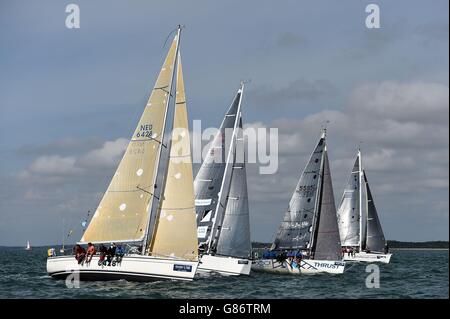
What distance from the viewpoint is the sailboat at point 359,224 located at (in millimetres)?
81875

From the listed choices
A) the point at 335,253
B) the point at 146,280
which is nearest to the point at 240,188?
the point at 335,253

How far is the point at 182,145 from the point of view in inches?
1540

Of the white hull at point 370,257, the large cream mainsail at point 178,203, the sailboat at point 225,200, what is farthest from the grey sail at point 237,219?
the white hull at point 370,257

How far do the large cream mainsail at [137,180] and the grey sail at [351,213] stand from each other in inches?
1817

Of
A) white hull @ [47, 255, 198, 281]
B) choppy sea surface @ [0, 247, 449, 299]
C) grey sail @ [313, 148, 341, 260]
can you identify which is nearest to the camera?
choppy sea surface @ [0, 247, 449, 299]

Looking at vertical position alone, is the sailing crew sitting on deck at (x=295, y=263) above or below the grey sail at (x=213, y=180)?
below

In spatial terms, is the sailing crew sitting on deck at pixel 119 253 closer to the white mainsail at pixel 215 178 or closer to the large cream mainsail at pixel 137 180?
the large cream mainsail at pixel 137 180

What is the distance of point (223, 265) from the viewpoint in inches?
1861

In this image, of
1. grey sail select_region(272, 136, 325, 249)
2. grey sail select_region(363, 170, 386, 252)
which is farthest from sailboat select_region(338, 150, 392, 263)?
grey sail select_region(272, 136, 325, 249)

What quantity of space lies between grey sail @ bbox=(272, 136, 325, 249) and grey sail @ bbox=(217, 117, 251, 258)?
6.07 m

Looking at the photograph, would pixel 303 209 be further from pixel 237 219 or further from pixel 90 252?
pixel 90 252

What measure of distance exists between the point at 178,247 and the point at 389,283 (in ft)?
46.4

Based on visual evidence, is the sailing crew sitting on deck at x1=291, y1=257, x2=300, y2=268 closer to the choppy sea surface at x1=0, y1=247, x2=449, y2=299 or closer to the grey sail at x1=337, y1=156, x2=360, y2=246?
the choppy sea surface at x1=0, y1=247, x2=449, y2=299

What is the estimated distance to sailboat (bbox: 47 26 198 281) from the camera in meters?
38.5
